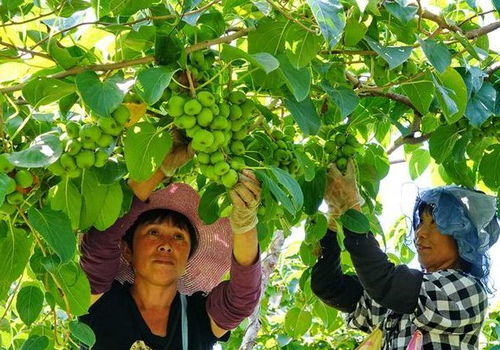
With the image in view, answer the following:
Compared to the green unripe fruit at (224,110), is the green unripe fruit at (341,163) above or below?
below

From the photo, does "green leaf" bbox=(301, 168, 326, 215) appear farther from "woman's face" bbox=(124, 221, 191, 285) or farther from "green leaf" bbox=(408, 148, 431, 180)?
"green leaf" bbox=(408, 148, 431, 180)

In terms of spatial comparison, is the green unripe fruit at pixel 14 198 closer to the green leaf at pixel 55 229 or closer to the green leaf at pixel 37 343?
the green leaf at pixel 55 229

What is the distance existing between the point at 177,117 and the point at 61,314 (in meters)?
1.66

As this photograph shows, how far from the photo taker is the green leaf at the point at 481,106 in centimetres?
212

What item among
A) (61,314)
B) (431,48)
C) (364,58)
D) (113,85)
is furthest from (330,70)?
(61,314)

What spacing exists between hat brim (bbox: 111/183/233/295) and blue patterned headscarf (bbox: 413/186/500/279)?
64cm

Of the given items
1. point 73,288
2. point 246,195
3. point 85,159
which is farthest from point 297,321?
point 85,159

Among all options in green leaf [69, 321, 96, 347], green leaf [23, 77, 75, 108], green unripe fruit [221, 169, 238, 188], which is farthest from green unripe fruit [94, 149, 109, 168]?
Answer: green leaf [69, 321, 96, 347]

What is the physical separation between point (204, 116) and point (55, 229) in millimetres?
357

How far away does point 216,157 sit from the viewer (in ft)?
5.78

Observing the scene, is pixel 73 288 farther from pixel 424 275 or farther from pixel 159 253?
pixel 424 275

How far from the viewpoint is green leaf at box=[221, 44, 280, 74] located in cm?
157

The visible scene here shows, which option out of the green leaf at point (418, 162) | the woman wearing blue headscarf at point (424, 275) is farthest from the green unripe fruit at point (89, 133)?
the green leaf at point (418, 162)

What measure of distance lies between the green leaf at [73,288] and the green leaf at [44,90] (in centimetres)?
36
